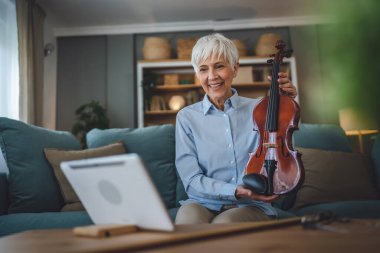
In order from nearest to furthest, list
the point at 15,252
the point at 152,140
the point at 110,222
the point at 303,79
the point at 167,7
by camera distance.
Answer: the point at 15,252
the point at 110,222
the point at 152,140
the point at 167,7
the point at 303,79

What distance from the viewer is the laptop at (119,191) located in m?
0.68

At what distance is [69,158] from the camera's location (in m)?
1.85

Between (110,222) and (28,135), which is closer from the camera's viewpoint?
(110,222)

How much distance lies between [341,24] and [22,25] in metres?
3.58

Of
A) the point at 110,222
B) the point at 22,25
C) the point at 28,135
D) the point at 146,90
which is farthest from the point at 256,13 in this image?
the point at 110,222

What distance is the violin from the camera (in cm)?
126

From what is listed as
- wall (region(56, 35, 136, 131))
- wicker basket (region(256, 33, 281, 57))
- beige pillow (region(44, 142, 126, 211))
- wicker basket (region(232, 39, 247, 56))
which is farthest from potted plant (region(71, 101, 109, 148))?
beige pillow (region(44, 142, 126, 211))

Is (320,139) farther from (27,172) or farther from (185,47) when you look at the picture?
(185,47)

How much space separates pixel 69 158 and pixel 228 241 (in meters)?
1.37

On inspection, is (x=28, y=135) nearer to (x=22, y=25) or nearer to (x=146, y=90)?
(x=22, y=25)

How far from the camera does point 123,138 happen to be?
2068mm

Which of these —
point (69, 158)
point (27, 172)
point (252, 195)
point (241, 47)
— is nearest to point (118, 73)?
point (241, 47)

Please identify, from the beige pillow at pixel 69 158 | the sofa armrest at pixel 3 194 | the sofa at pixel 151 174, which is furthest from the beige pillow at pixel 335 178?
the sofa armrest at pixel 3 194

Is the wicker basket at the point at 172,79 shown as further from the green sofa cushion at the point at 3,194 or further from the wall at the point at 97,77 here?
the green sofa cushion at the point at 3,194
